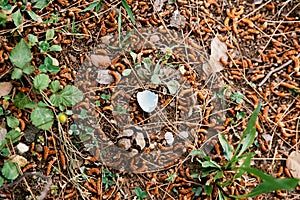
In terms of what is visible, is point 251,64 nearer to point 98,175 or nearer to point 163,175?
point 163,175

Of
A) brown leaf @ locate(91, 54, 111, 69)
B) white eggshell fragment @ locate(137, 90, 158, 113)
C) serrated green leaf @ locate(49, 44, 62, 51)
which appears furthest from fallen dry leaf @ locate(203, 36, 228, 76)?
serrated green leaf @ locate(49, 44, 62, 51)

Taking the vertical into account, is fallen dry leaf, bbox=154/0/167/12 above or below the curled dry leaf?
above

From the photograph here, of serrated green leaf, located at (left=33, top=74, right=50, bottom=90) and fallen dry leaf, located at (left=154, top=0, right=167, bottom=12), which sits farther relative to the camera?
fallen dry leaf, located at (left=154, top=0, right=167, bottom=12)

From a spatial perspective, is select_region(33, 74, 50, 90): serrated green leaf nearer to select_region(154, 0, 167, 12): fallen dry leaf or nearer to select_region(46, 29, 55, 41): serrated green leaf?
select_region(46, 29, 55, 41): serrated green leaf

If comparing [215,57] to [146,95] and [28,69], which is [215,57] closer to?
[146,95]

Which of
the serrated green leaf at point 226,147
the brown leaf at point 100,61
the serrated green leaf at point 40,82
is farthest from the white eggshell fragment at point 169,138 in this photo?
the serrated green leaf at point 40,82

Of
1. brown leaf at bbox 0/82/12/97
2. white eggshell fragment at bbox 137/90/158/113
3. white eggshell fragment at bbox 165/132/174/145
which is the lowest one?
white eggshell fragment at bbox 165/132/174/145
